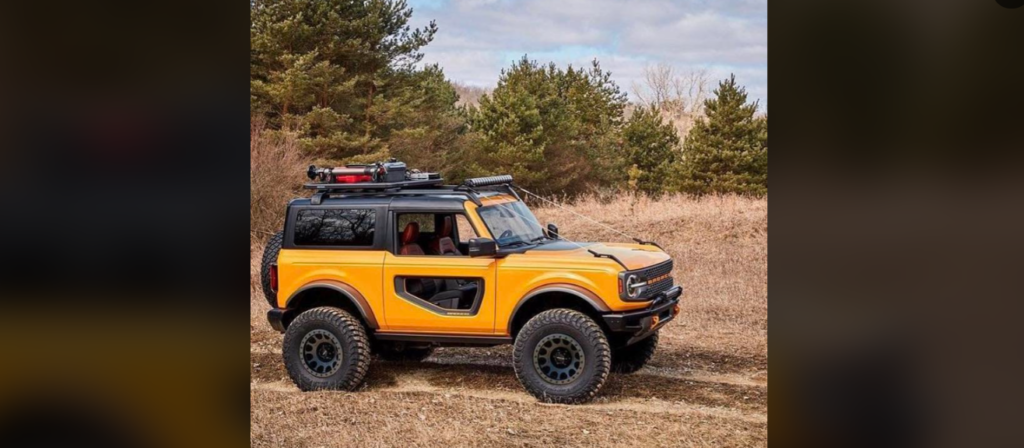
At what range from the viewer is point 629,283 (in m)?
5.88

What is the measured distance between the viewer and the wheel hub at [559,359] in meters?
5.86

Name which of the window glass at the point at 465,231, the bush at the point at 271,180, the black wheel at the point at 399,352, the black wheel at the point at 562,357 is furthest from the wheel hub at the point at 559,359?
the bush at the point at 271,180

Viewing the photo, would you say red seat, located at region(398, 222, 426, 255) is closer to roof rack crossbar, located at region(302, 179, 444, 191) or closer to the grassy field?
roof rack crossbar, located at region(302, 179, 444, 191)

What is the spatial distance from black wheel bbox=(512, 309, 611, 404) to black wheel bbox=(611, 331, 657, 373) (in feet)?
3.41

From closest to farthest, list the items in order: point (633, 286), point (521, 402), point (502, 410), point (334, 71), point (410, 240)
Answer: point (633, 286), point (502, 410), point (521, 402), point (410, 240), point (334, 71)

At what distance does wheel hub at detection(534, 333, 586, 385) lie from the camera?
5.86 m

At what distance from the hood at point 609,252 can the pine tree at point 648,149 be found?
58.4 feet

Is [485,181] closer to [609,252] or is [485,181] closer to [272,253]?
[609,252]

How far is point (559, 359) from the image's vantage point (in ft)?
19.6

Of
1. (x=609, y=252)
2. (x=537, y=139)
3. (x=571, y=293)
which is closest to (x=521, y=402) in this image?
(x=571, y=293)

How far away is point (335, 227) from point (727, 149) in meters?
16.7

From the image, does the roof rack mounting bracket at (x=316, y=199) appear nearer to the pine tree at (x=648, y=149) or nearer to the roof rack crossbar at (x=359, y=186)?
the roof rack crossbar at (x=359, y=186)
